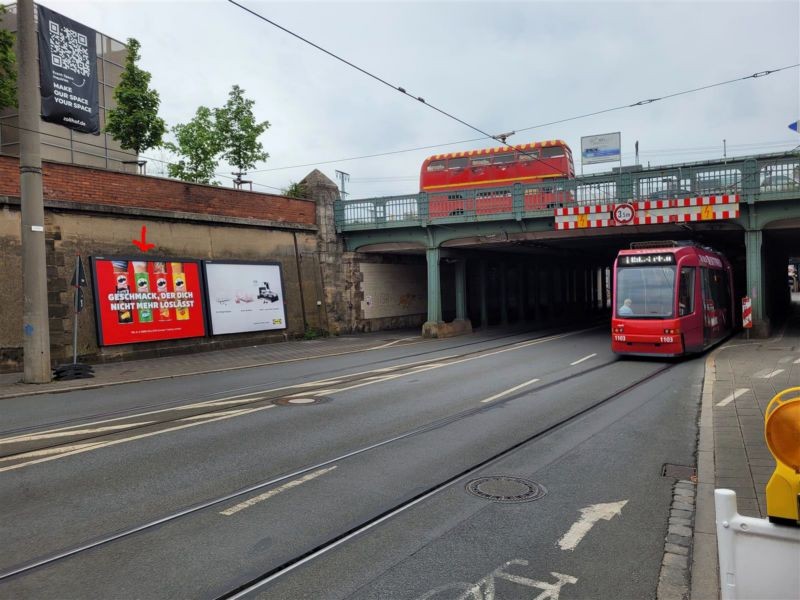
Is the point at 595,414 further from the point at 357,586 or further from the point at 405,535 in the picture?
→ the point at 357,586

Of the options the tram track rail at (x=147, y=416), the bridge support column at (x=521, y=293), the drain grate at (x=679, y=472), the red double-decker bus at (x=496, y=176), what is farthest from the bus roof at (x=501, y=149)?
the drain grate at (x=679, y=472)

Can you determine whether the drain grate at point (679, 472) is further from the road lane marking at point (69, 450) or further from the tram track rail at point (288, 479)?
the road lane marking at point (69, 450)

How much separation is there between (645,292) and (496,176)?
11.5 meters

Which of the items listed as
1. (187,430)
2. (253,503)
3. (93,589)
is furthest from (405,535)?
(187,430)

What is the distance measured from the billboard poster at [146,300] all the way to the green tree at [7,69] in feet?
25.2

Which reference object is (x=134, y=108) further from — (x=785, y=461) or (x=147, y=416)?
(x=785, y=461)

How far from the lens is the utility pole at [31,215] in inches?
522

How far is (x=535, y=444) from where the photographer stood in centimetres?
755

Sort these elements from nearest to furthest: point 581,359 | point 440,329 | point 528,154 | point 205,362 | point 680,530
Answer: point 680,530
point 581,359
point 205,362
point 528,154
point 440,329

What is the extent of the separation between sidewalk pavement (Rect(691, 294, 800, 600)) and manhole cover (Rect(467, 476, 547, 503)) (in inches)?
55.8

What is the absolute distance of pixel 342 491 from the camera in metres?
5.74

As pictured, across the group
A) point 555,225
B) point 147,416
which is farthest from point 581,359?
point 147,416

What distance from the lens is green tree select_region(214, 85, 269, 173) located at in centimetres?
3531

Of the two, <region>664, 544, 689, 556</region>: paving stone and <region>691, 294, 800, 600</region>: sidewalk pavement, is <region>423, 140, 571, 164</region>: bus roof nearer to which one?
<region>691, 294, 800, 600</region>: sidewalk pavement
